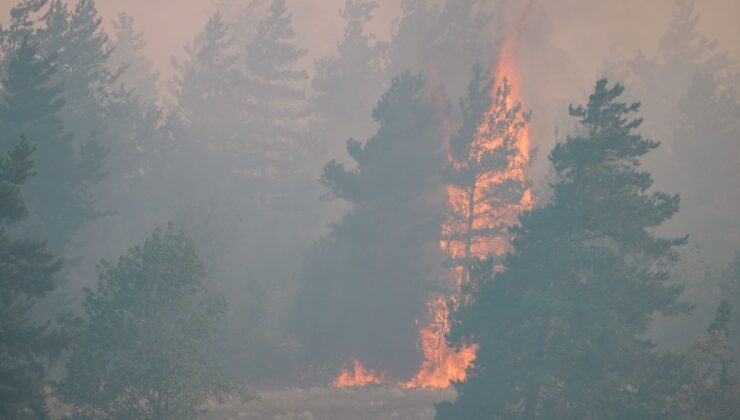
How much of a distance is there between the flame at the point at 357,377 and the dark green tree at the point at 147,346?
19.5 m

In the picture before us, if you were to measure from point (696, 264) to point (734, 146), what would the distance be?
86.7 ft

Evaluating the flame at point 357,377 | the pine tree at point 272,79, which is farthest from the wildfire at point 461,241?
the pine tree at point 272,79

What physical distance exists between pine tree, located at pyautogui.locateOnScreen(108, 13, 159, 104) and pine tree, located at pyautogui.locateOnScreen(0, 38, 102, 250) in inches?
1860

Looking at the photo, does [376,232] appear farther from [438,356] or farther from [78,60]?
[78,60]

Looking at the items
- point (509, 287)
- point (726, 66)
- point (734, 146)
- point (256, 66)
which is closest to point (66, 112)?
point (256, 66)

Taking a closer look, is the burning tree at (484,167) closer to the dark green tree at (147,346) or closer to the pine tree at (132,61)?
the dark green tree at (147,346)

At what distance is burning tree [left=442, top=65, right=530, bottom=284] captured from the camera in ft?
139

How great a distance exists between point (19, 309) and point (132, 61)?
7379 cm

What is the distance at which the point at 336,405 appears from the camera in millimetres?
37281

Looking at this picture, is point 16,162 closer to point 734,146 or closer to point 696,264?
point 696,264

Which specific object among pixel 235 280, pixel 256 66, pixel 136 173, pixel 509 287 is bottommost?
pixel 509 287

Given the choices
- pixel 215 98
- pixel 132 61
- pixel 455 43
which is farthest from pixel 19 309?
pixel 132 61

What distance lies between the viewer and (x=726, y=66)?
8788 centimetres

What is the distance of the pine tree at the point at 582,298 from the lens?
2264cm
